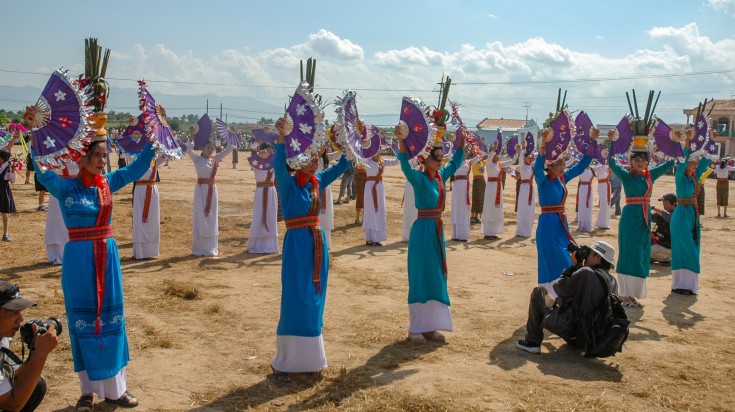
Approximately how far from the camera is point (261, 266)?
11.5 meters

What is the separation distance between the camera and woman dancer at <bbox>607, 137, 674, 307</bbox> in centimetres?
896

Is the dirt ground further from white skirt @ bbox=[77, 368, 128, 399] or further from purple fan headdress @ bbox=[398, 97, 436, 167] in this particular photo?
purple fan headdress @ bbox=[398, 97, 436, 167]

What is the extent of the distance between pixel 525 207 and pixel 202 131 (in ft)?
25.8

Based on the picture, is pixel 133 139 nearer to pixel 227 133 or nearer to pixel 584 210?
pixel 227 133

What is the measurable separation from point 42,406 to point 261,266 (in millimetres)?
6191

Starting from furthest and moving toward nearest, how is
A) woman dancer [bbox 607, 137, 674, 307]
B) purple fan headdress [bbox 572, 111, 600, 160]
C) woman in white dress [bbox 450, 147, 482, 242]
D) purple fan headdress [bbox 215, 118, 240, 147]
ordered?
woman in white dress [bbox 450, 147, 482, 242] → purple fan headdress [bbox 215, 118, 240, 147] → woman dancer [bbox 607, 137, 674, 307] → purple fan headdress [bbox 572, 111, 600, 160]

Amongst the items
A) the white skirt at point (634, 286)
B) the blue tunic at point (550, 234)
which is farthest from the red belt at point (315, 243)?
the white skirt at point (634, 286)

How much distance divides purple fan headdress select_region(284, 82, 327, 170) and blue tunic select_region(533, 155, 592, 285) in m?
3.44

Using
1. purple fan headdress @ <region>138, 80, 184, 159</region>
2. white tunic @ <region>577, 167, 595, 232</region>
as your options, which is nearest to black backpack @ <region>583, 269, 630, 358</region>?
purple fan headdress @ <region>138, 80, 184, 159</region>

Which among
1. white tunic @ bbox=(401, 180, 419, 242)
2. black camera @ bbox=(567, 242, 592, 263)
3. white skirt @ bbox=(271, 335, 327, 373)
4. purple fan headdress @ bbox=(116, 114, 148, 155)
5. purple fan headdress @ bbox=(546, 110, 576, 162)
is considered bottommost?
white skirt @ bbox=(271, 335, 327, 373)

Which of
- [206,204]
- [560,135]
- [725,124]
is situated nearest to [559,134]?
[560,135]

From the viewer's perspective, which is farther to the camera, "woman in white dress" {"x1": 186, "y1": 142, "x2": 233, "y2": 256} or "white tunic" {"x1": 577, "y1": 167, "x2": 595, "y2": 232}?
"white tunic" {"x1": 577, "y1": 167, "x2": 595, "y2": 232}

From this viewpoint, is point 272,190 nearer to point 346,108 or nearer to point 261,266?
point 261,266

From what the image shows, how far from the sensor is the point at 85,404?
5.19m
